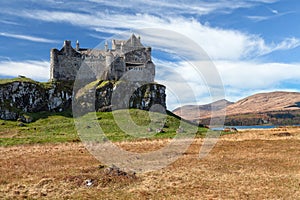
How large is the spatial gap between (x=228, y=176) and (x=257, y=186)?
4.27 meters

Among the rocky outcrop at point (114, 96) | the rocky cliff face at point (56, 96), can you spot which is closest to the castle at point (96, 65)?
the rocky cliff face at point (56, 96)

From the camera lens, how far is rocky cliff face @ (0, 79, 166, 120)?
10438cm

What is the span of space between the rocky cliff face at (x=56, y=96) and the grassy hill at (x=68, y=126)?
16.3ft

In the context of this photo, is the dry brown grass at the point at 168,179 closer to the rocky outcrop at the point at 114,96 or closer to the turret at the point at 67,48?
the rocky outcrop at the point at 114,96

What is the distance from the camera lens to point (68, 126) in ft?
286

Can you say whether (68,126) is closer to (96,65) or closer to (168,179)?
A: (96,65)

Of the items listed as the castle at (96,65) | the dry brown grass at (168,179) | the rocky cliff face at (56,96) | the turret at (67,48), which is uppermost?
the turret at (67,48)

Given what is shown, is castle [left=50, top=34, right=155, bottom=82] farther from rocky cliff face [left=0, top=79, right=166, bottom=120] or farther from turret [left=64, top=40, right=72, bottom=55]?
rocky cliff face [left=0, top=79, right=166, bottom=120]

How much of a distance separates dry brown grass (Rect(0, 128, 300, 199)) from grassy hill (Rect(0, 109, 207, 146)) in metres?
29.7

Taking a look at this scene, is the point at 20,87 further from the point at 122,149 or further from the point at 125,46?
the point at 122,149

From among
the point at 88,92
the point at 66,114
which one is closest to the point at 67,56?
the point at 88,92

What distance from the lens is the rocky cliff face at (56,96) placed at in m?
104

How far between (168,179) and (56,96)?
92149 mm

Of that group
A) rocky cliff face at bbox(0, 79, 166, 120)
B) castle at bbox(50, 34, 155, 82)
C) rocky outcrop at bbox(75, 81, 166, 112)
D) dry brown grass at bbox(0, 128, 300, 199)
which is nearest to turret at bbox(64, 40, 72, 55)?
castle at bbox(50, 34, 155, 82)
